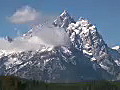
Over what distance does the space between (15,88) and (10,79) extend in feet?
21.4

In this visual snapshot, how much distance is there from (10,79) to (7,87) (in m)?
3.99

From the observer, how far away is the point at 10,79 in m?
158

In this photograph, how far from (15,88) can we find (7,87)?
14.4 ft

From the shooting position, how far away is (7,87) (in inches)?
6102

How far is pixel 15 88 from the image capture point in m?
152
